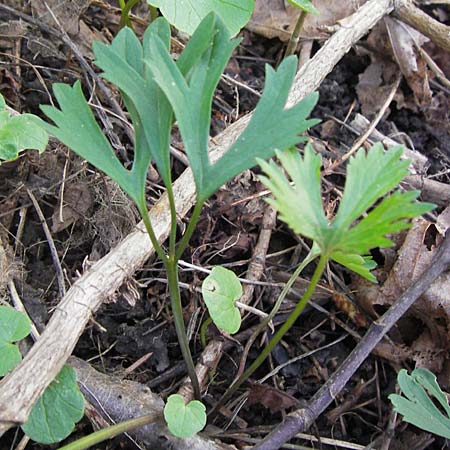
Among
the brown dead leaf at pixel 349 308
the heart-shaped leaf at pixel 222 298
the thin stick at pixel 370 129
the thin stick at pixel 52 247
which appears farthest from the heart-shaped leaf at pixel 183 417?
the thin stick at pixel 370 129

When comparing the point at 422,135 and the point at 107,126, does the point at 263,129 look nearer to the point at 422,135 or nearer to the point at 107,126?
the point at 107,126

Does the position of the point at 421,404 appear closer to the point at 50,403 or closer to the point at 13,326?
the point at 50,403

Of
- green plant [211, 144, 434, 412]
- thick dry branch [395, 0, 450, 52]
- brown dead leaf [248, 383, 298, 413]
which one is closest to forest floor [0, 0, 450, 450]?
brown dead leaf [248, 383, 298, 413]

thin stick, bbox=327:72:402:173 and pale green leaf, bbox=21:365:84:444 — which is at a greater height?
thin stick, bbox=327:72:402:173

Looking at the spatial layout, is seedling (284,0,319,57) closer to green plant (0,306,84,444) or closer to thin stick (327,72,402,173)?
thin stick (327,72,402,173)

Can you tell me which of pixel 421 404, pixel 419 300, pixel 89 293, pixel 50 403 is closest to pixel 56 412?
pixel 50 403

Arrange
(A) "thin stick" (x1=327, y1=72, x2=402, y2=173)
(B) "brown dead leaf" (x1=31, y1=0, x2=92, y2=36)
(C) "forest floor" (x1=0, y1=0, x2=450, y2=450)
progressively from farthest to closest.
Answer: (B) "brown dead leaf" (x1=31, y1=0, x2=92, y2=36), (A) "thin stick" (x1=327, y1=72, x2=402, y2=173), (C) "forest floor" (x1=0, y1=0, x2=450, y2=450)

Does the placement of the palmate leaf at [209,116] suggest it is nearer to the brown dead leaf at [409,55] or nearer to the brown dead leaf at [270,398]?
the brown dead leaf at [270,398]
